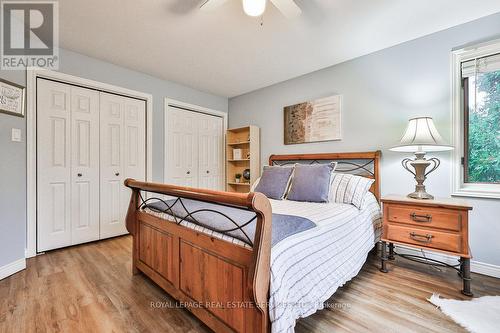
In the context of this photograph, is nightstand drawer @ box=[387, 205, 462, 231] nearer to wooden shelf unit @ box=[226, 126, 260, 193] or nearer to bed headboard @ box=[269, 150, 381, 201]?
bed headboard @ box=[269, 150, 381, 201]

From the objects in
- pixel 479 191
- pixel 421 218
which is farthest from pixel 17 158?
pixel 479 191

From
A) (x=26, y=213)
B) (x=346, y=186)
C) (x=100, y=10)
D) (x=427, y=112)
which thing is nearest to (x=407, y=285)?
(x=346, y=186)

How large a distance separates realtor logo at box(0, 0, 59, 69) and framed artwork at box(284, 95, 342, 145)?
292cm

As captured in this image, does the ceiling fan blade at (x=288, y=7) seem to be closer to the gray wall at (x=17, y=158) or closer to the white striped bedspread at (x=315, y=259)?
the white striped bedspread at (x=315, y=259)

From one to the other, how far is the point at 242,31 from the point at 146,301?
2.61 metres

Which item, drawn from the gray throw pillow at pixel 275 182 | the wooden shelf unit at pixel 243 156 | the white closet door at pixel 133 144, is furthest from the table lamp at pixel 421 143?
the white closet door at pixel 133 144

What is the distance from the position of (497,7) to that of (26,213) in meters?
5.00

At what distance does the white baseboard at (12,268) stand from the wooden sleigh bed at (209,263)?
1.12 meters

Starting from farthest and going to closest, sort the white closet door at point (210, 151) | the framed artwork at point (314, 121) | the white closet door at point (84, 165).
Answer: the white closet door at point (210, 151) < the framed artwork at point (314, 121) < the white closet door at point (84, 165)

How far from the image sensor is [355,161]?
9.65 feet

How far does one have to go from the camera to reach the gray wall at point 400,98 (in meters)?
2.16

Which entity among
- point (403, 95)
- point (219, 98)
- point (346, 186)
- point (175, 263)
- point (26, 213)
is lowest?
point (175, 263)

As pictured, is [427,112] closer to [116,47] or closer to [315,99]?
[315,99]

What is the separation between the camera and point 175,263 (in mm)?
1648
